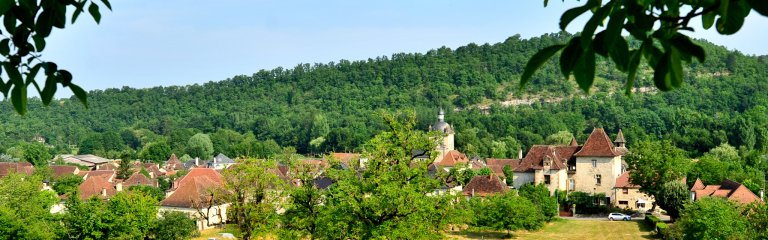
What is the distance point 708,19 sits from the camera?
2.39m

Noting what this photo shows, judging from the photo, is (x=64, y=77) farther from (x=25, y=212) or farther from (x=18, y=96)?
(x=25, y=212)

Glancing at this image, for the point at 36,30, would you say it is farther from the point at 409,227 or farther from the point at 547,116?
the point at 547,116

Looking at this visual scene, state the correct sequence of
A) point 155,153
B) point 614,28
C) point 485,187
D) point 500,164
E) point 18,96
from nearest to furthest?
point 614,28 → point 18,96 → point 485,187 → point 500,164 → point 155,153

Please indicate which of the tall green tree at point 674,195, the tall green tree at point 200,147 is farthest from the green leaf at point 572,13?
the tall green tree at point 200,147

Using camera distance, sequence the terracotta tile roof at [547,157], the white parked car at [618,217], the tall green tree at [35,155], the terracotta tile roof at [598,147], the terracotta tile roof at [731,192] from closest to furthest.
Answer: the terracotta tile roof at [731,192] < the white parked car at [618,217] < the terracotta tile roof at [547,157] < the terracotta tile roof at [598,147] < the tall green tree at [35,155]

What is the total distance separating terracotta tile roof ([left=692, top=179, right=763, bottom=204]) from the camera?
34.5 metres

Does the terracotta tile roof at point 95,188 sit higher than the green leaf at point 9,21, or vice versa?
the green leaf at point 9,21

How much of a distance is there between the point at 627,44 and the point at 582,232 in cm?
3614

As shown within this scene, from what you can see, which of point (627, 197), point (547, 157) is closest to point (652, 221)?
point (547, 157)

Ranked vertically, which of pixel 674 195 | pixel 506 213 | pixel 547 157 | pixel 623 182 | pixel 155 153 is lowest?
pixel 506 213

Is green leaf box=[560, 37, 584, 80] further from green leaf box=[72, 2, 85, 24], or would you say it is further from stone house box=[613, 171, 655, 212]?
stone house box=[613, 171, 655, 212]

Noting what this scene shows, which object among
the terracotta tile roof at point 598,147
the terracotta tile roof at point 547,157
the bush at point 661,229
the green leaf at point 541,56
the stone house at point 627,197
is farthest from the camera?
the stone house at point 627,197

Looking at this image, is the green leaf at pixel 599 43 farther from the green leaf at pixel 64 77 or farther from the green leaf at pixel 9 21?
the green leaf at pixel 9 21

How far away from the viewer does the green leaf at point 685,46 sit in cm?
197
